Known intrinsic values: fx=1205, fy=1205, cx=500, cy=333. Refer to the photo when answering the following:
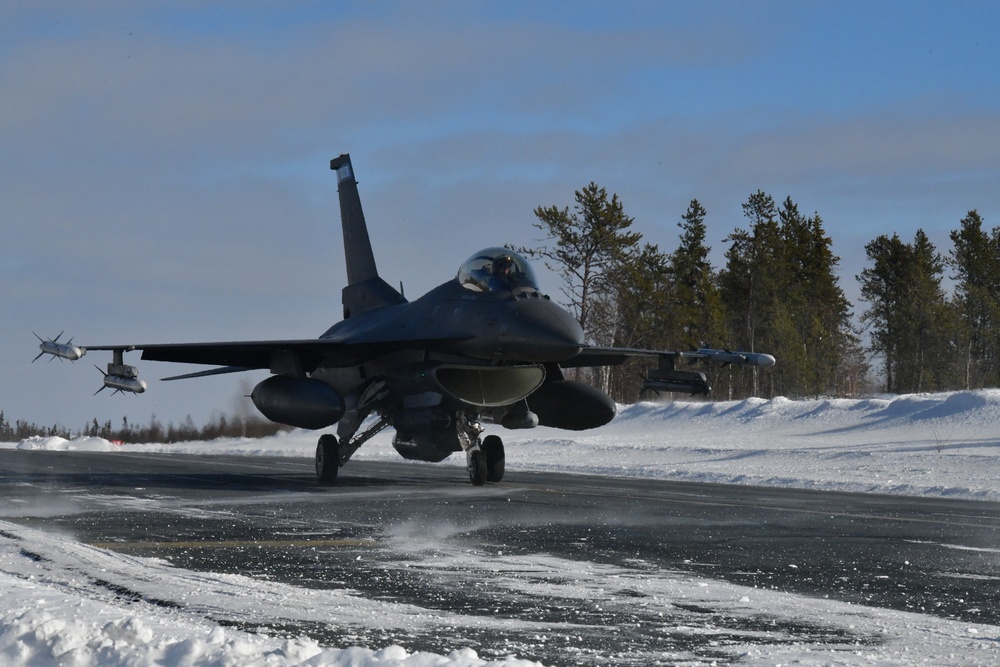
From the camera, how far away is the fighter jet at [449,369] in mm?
17891

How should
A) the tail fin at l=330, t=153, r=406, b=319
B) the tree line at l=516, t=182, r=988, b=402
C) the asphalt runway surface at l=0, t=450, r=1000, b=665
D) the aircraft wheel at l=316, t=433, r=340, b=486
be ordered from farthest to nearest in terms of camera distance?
the tree line at l=516, t=182, r=988, b=402 → the tail fin at l=330, t=153, r=406, b=319 → the aircraft wheel at l=316, t=433, r=340, b=486 → the asphalt runway surface at l=0, t=450, r=1000, b=665

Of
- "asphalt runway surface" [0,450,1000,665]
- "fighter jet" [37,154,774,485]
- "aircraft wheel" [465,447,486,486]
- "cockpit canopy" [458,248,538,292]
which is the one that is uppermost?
"cockpit canopy" [458,248,538,292]

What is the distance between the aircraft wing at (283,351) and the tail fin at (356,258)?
2342mm

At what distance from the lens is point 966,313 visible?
79125 mm

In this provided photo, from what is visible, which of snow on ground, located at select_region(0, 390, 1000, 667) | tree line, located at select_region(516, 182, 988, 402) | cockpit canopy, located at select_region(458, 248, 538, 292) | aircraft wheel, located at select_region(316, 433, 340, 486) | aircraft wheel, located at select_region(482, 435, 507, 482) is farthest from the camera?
tree line, located at select_region(516, 182, 988, 402)

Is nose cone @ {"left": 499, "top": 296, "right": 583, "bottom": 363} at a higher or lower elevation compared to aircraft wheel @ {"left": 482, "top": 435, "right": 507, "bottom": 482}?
higher

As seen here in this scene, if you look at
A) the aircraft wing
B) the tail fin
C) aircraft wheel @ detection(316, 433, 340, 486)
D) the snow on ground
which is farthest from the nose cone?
the snow on ground

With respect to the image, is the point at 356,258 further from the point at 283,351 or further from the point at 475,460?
the point at 475,460

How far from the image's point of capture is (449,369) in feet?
61.5

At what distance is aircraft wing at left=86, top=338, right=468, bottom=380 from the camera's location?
19891mm

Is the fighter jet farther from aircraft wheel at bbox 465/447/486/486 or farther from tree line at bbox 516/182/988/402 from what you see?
tree line at bbox 516/182/988/402

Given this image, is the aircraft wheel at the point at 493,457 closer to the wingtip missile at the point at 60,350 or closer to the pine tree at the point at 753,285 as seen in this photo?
the wingtip missile at the point at 60,350

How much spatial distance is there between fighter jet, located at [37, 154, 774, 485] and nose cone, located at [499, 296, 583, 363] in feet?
0.05

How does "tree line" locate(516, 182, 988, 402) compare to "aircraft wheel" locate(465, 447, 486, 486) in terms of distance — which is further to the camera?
"tree line" locate(516, 182, 988, 402)
